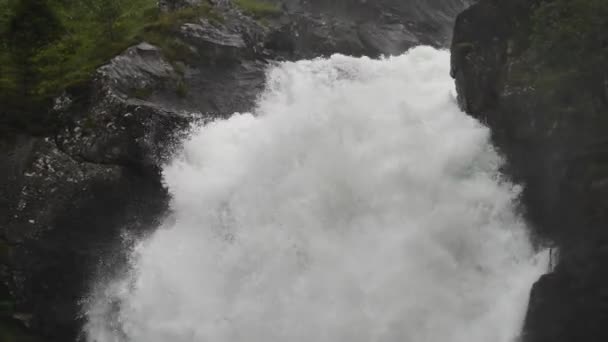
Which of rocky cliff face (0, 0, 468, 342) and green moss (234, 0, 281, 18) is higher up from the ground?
green moss (234, 0, 281, 18)

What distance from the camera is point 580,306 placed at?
43.5 ft

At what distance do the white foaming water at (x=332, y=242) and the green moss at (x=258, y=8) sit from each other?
40.9 feet

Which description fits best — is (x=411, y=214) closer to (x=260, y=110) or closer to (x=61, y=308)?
(x=260, y=110)

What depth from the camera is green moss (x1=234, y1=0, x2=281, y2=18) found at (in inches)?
1231

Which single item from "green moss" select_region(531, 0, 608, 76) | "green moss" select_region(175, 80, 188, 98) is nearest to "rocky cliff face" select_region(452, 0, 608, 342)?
"green moss" select_region(531, 0, 608, 76)

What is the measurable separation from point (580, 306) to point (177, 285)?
1034 centimetres

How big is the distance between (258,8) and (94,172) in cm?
1745

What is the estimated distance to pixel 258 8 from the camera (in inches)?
1264

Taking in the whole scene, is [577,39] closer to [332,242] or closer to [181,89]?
[332,242]

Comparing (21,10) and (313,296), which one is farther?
(21,10)

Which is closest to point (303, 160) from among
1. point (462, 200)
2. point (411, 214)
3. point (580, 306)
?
point (411, 214)

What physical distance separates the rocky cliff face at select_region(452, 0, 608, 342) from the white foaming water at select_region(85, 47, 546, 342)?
0.69 meters

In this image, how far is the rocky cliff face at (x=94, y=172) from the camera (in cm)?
1662

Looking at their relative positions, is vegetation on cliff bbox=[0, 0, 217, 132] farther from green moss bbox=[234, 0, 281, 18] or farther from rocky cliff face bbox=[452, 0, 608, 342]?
rocky cliff face bbox=[452, 0, 608, 342]
